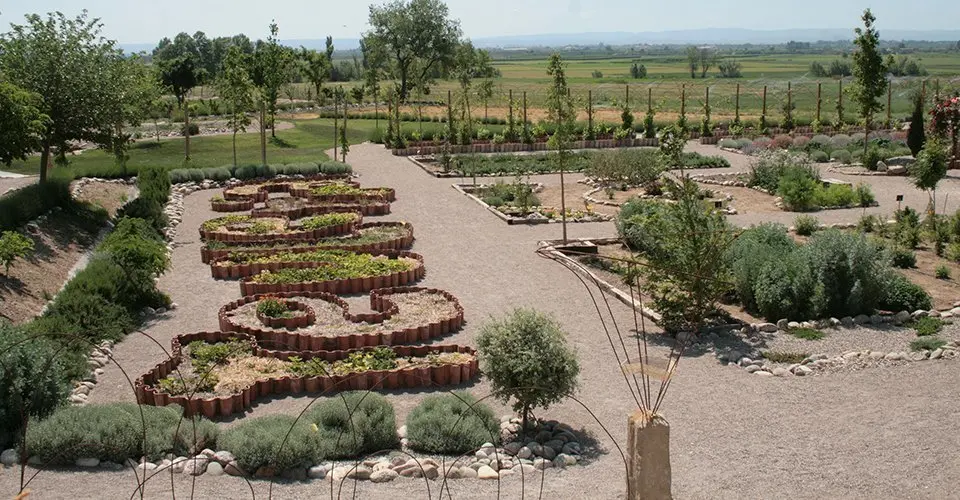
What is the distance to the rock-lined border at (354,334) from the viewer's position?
1457cm

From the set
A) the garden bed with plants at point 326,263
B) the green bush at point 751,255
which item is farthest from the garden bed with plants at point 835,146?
the garden bed with plants at point 326,263

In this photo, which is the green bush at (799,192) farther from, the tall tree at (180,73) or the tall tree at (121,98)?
the tall tree at (180,73)

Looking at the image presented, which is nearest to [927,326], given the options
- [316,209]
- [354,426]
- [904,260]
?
[904,260]

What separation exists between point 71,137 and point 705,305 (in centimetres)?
1646

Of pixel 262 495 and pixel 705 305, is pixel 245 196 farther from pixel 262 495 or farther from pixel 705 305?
pixel 262 495

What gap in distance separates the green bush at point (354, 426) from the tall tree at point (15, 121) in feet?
38.4

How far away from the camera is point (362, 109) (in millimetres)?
56375

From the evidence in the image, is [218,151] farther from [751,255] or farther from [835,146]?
[751,255]

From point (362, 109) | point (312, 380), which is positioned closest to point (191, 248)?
point (312, 380)

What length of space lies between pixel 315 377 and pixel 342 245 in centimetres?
790

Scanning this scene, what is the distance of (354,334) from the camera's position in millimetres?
14633

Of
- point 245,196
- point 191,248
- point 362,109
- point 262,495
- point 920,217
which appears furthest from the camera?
point 362,109

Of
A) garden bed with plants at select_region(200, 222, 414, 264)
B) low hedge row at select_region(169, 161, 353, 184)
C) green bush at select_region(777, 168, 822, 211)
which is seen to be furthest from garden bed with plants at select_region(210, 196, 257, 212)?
green bush at select_region(777, 168, 822, 211)

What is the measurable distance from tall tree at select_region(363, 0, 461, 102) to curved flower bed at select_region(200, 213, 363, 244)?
52.7 metres
